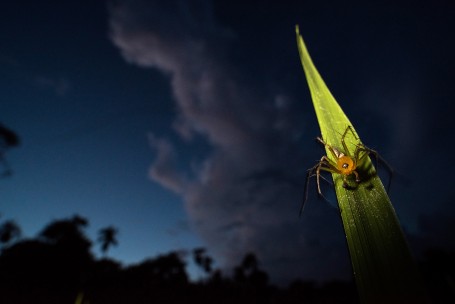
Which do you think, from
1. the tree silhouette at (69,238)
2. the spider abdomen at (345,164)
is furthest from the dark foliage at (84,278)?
the spider abdomen at (345,164)

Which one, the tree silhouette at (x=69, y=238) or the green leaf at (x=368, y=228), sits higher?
the tree silhouette at (x=69, y=238)

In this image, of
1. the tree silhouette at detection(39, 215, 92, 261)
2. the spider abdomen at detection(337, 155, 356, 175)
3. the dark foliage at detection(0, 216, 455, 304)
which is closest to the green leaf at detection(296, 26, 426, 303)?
the spider abdomen at detection(337, 155, 356, 175)

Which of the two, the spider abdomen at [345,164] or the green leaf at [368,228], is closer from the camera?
the green leaf at [368,228]

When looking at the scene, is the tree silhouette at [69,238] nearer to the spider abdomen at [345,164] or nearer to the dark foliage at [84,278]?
the dark foliage at [84,278]

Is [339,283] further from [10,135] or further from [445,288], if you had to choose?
[10,135]

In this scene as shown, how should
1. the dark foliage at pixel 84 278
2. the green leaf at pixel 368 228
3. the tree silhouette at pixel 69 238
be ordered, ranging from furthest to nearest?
the tree silhouette at pixel 69 238
the dark foliage at pixel 84 278
the green leaf at pixel 368 228

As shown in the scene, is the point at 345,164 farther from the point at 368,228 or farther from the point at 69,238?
the point at 69,238

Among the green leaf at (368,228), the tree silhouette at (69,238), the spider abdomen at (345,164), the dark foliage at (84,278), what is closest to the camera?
the green leaf at (368,228)

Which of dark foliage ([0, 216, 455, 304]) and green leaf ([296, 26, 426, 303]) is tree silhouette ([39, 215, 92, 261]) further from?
green leaf ([296, 26, 426, 303])
